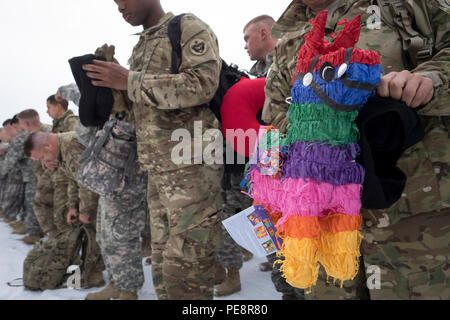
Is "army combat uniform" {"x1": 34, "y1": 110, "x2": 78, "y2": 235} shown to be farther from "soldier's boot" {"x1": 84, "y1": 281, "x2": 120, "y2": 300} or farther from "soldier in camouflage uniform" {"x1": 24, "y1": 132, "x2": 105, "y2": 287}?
"soldier's boot" {"x1": 84, "y1": 281, "x2": 120, "y2": 300}

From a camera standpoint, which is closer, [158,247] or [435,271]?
[435,271]

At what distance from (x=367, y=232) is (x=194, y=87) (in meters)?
0.99

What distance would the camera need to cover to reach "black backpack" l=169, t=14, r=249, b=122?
1.63m

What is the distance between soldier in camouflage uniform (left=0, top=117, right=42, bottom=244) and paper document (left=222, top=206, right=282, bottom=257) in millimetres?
4826

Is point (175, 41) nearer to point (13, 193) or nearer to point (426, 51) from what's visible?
point (426, 51)

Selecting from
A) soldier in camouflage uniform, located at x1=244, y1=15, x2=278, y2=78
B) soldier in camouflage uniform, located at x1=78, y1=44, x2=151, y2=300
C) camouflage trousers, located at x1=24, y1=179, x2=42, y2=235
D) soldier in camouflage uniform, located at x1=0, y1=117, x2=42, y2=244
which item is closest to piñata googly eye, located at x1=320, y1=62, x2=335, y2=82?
soldier in camouflage uniform, located at x1=78, y1=44, x2=151, y2=300

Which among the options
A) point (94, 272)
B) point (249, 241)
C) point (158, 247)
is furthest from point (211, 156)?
point (94, 272)

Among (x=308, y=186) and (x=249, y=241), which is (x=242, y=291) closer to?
(x=249, y=241)

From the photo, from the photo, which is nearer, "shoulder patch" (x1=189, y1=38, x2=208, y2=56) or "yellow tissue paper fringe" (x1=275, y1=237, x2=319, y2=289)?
"yellow tissue paper fringe" (x1=275, y1=237, x2=319, y2=289)

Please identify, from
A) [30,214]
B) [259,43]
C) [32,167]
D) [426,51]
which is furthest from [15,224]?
[426,51]

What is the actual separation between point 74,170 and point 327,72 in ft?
9.47

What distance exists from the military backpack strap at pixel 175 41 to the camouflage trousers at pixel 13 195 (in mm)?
5536

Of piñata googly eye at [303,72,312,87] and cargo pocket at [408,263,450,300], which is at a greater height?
piñata googly eye at [303,72,312,87]

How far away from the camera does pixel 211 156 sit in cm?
170
